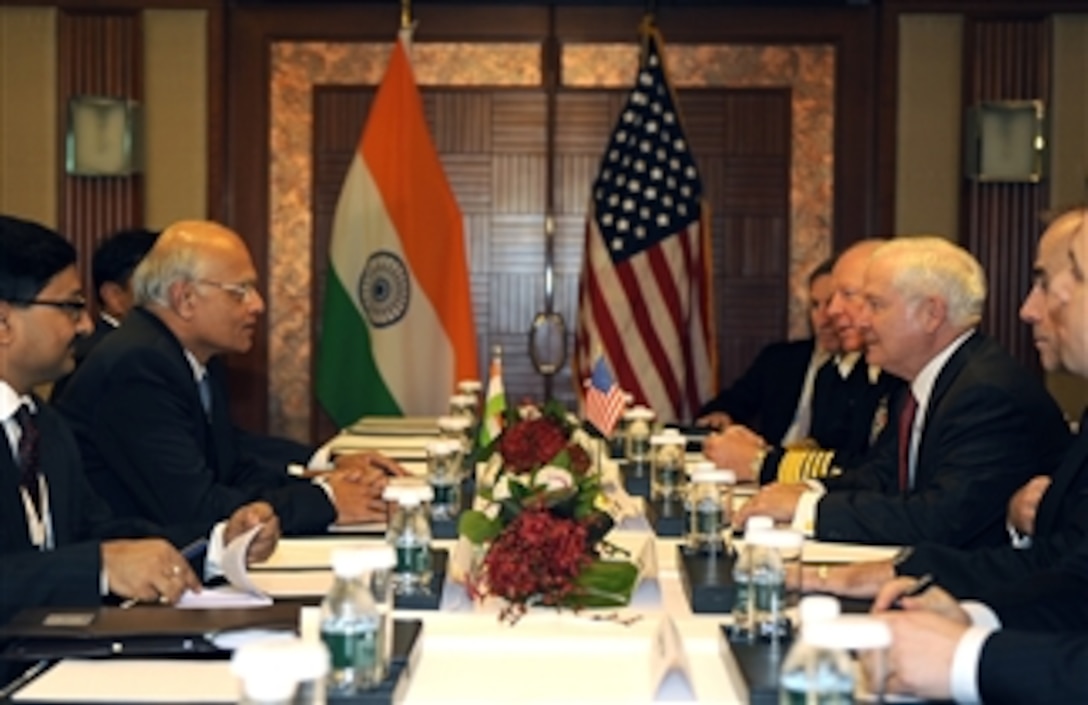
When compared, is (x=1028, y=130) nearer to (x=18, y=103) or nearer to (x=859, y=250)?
(x=859, y=250)

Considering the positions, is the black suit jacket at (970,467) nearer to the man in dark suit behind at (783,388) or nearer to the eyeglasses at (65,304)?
the eyeglasses at (65,304)

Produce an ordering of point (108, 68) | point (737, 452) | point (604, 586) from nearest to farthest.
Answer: point (604, 586), point (737, 452), point (108, 68)

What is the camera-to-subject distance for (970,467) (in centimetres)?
382

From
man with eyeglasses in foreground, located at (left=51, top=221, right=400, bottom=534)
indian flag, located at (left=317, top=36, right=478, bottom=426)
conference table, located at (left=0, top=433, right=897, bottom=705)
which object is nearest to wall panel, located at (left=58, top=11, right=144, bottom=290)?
indian flag, located at (left=317, top=36, right=478, bottom=426)

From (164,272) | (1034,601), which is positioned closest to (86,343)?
(164,272)

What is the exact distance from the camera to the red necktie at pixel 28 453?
320 cm

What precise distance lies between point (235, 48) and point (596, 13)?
5.51ft

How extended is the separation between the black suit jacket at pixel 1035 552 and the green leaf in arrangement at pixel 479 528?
0.76 meters

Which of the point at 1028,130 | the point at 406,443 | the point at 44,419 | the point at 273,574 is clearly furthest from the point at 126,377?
the point at 1028,130

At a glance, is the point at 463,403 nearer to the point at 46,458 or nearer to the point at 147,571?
the point at 46,458

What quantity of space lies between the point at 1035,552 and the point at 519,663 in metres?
1.25

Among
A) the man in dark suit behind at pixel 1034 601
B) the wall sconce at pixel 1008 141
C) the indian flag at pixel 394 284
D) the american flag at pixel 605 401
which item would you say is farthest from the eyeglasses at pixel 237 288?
the wall sconce at pixel 1008 141

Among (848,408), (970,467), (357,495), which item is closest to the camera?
(970,467)

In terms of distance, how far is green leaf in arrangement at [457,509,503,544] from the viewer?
9.46ft
